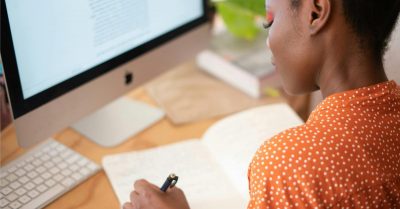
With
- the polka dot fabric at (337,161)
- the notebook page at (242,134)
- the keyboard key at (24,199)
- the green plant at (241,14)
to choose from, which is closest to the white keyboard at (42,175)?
the keyboard key at (24,199)

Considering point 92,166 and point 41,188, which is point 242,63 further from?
point 41,188

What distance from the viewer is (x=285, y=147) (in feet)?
2.16

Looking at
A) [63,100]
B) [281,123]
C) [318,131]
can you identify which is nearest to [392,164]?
[318,131]

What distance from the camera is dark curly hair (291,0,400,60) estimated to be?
651 millimetres

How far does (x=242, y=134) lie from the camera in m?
0.96

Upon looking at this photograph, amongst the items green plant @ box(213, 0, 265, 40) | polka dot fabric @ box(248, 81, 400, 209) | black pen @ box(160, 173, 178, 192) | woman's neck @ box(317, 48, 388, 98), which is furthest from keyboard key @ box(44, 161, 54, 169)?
green plant @ box(213, 0, 265, 40)

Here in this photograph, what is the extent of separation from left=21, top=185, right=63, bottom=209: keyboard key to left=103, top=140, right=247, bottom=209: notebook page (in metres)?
0.09

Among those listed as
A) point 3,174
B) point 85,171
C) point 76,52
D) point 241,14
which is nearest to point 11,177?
point 3,174

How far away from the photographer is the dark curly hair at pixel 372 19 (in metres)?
0.65

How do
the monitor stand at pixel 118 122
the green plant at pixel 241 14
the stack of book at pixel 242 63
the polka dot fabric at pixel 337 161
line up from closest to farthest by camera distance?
the polka dot fabric at pixel 337 161, the monitor stand at pixel 118 122, the stack of book at pixel 242 63, the green plant at pixel 241 14

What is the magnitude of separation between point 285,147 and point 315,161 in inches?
1.7

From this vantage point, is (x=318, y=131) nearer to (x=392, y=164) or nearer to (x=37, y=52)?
(x=392, y=164)

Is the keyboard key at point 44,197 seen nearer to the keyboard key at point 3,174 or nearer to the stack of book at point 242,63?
the keyboard key at point 3,174

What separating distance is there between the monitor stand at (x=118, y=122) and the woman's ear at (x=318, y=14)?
464 millimetres
